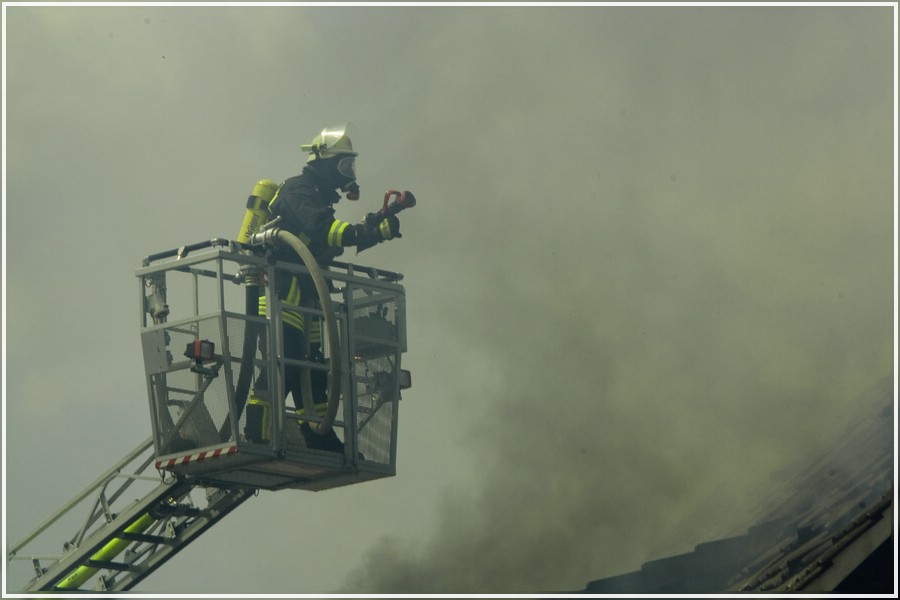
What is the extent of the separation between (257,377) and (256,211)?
Answer: 1.98 metres

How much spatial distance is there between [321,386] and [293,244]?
139cm

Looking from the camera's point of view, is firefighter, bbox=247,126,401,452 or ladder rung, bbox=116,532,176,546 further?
ladder rung, bbox=116,532,176,546

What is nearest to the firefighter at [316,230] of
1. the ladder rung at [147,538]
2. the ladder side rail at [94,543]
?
Answer: the ladder side rail at [94,543]

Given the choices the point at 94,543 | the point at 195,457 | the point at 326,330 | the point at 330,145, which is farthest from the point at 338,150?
the point at 94,543

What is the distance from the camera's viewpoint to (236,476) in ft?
47.5

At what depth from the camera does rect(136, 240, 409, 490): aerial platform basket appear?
13773 millimetres

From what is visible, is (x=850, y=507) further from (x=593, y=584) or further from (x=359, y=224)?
(x=359, y=224)

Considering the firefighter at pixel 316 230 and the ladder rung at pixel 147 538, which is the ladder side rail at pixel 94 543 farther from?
the firefighter at pixel 316 230

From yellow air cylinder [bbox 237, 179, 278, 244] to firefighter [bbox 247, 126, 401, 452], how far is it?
0.10m

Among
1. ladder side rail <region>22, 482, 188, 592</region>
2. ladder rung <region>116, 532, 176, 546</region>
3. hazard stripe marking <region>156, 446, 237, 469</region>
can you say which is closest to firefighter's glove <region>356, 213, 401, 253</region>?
hazard stripe marking <region>156, 446, 237, 469</region>

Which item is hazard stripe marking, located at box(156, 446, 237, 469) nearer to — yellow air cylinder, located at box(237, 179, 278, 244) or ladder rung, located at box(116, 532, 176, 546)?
ladder rung, located at box(116, 532, 176, 546)

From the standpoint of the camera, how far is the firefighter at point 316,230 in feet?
46.6

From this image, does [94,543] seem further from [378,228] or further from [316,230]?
[378,228]

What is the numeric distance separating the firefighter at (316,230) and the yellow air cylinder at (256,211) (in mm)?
96
